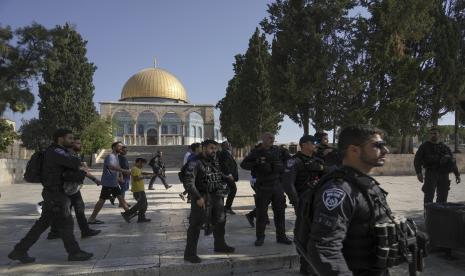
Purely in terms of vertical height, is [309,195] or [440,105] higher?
[440,105]

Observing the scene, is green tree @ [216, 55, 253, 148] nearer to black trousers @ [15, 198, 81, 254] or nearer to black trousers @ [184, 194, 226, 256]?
black trousers @ [184, 194, 226, 256]

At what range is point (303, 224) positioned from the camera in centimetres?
236


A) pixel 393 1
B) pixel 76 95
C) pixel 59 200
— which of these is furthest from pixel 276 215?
pixel 76 95

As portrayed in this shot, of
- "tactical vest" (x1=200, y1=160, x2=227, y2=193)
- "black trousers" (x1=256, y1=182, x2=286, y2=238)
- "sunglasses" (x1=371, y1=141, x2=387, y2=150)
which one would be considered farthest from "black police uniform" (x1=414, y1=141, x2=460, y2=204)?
"sunglasses" (x1=371, y1=141, x2=387, y2=150)

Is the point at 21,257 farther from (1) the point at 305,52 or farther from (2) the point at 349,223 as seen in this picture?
(1) the point at 305,52

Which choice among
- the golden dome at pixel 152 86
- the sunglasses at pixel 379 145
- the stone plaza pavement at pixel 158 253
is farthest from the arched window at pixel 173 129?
the sunglasses at pixel 379 145

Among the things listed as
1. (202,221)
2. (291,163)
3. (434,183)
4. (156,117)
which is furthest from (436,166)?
(156,117)

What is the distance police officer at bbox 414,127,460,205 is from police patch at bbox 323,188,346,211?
19.8 feet

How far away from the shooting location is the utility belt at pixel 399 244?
2.12 meters

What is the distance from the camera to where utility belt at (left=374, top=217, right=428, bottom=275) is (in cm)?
212

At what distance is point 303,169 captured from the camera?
589cm

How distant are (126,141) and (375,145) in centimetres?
6435

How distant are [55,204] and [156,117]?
197 feet

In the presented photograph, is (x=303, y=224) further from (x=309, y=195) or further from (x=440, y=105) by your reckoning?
(x=440, y=105)
